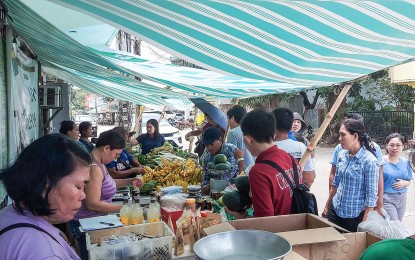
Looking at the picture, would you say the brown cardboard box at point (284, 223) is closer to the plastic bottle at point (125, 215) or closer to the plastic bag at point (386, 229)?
the plastic bag at point (386, 229)

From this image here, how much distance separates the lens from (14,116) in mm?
3531

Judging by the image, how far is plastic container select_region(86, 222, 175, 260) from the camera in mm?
2311

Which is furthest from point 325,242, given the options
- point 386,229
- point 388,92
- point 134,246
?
point 388,92

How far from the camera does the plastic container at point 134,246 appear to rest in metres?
2.31

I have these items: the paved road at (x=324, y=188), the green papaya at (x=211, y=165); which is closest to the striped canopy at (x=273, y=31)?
the green papaya at (x=211, y=165)

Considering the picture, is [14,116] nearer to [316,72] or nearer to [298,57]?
[298,57]

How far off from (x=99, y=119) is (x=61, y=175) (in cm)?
4489

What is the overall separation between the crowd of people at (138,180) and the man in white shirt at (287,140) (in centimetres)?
1

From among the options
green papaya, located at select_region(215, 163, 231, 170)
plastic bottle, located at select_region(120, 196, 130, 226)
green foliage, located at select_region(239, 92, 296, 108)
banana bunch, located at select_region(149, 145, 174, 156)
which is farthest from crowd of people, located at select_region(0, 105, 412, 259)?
green foliage, located at select_region(239, 92, 296, 108)

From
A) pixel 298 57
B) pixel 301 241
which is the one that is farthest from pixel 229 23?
pixel 301 241

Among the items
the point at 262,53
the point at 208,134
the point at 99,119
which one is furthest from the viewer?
the point at 99,119

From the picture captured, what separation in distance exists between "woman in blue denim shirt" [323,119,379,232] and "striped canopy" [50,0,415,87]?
0.70m

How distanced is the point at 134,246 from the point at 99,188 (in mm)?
1038

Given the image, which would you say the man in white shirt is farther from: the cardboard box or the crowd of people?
the cardboard box
